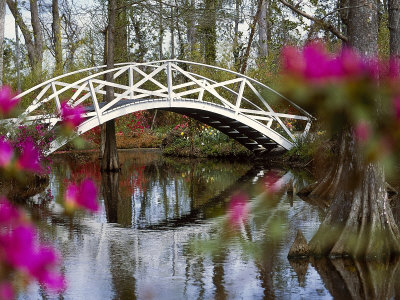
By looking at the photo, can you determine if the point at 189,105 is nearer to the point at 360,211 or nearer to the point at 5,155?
the point at 360,211

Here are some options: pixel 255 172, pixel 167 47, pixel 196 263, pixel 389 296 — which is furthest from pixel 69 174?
pixel 167 47

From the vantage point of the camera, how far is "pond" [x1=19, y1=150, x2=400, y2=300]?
17.7 feet

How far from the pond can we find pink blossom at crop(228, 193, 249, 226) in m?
0.12

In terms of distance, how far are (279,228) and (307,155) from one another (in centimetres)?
887

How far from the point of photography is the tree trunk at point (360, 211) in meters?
6.29

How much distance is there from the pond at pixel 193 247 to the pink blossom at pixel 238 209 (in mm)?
115

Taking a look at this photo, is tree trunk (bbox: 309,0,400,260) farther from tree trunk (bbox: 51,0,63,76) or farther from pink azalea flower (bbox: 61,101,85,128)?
tree trunk (bbox: 51,0,63,76)

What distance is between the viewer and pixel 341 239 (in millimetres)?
6383

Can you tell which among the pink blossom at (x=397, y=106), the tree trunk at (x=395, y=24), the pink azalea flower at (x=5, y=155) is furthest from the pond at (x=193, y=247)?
the pink blossom at (x=397, y=106)

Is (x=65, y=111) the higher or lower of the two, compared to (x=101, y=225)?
higher

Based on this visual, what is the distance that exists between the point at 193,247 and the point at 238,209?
9.95ft

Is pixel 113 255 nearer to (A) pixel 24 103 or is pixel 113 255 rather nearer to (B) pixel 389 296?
(B) pixel 389 296

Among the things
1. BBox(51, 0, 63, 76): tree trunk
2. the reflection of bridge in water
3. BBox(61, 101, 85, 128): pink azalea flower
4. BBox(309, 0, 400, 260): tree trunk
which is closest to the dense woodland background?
BBox(51, 0, 63, 76): tree trunk

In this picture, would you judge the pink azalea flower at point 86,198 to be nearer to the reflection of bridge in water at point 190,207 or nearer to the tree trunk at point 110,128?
the reflection of bridge in water at point 190,207
